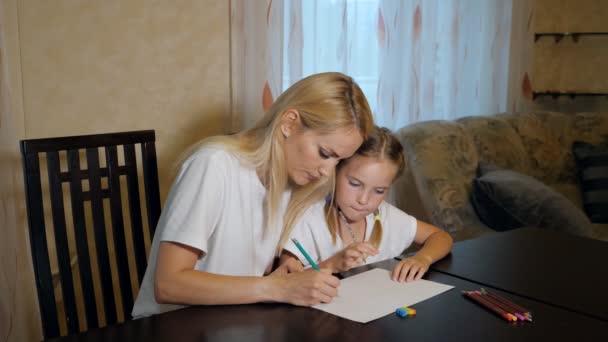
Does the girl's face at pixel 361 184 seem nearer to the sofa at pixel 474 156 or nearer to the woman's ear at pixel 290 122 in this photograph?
the woman's ear at pixel 290 122

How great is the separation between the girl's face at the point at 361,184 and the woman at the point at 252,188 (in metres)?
0.06

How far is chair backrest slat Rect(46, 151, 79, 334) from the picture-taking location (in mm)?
1352

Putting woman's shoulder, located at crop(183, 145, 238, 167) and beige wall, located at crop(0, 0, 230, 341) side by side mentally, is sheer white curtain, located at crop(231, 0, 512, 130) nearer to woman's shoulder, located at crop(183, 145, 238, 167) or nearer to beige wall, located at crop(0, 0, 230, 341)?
beige wall, located at crop(0, 0, 230, 341)

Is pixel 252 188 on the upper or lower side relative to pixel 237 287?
upper

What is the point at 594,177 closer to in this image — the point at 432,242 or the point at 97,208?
the point at 432,242

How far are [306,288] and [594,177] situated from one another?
2.40m

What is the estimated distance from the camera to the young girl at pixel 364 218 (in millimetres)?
1578

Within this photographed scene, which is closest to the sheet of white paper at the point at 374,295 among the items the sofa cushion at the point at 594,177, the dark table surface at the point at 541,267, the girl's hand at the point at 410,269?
the girl's hand at the point at 410,269

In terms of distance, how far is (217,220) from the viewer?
139 cm

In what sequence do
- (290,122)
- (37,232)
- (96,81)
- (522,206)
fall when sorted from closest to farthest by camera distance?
(37,232) < (290,122) < (96,81) < (522,206)

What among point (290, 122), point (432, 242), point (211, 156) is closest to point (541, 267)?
point (432, 242)

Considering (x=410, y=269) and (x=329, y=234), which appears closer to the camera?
(x=410, y=269)

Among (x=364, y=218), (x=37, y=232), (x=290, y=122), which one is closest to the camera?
(x=37, y=232)

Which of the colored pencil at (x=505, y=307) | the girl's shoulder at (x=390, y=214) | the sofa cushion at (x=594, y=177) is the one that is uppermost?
the girl's shoulder at (x=390, y=214)
